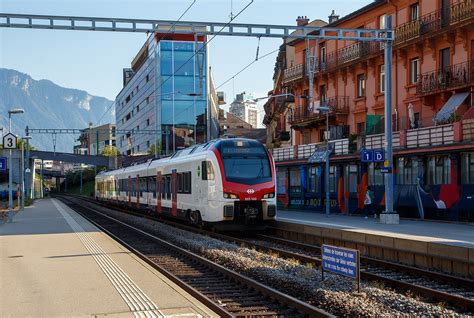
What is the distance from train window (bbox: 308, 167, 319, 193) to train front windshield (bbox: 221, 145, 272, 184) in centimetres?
1191

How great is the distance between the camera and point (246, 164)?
2059 centimetres

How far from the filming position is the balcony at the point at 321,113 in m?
37.5

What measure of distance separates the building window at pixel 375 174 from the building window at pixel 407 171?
1154 mm

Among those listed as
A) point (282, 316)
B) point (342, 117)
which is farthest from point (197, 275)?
point (342, 117)

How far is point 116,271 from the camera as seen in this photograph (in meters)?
12.1

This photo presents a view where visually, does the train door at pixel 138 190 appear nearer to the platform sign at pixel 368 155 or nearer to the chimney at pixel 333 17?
the platform sign at pixel 368 155

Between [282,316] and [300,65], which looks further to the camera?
[300,65]

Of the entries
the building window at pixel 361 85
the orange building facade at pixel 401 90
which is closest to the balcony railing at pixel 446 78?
the orange building facade at pixel 401 90

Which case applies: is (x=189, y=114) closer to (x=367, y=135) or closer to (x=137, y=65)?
(x=137, y=65)

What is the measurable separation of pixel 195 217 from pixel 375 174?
9854 millimetres

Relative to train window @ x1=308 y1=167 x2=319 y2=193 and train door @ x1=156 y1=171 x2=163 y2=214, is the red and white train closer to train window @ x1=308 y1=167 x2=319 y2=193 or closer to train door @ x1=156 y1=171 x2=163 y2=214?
train door @ x1=156 y1=171 x2=163 y2=214

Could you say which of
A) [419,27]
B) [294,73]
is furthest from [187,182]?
[294,73]

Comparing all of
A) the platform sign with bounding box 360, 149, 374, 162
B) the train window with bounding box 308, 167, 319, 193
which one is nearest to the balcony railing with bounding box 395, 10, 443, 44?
the train window with bounding box 308, 167, 319, 193

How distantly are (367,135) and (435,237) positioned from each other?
1429 cm
